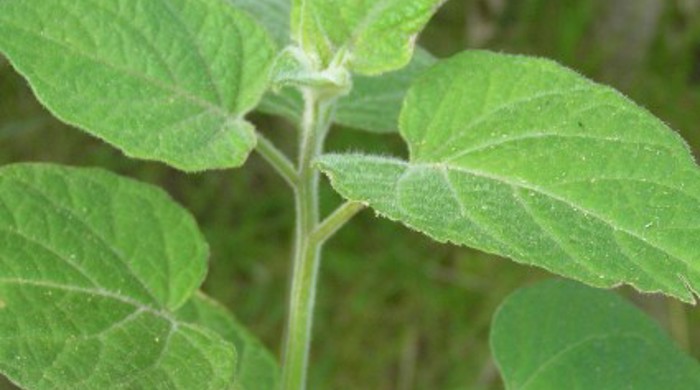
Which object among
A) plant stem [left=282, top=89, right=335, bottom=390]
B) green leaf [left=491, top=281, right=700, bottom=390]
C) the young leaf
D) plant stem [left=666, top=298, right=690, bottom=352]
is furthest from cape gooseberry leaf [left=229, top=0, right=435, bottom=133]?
plant stem [left=666, top=298, right=690, bottom=352]

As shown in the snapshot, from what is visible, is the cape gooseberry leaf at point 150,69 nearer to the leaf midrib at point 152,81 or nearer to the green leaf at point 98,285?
the leaf midrib at point 152,81

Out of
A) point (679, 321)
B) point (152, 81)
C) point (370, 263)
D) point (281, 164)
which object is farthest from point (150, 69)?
Result: point (679, 321)

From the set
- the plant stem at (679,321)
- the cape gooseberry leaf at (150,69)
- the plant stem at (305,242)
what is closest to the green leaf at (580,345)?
the plant stem at (305,242)

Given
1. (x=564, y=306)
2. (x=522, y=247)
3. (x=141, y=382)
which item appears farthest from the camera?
(x=564, y=306)

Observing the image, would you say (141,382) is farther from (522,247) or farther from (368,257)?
(368,257)

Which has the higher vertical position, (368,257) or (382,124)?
(382,124)

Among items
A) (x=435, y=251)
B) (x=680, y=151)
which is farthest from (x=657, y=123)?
(x=435, y=251)
